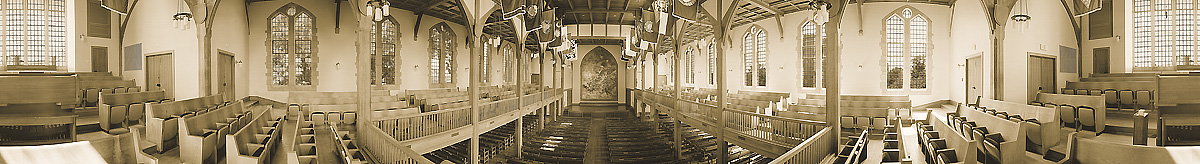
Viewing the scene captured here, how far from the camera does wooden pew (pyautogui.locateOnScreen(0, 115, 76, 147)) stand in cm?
292

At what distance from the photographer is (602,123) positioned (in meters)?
23.7

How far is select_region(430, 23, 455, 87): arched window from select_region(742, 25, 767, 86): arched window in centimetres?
1337

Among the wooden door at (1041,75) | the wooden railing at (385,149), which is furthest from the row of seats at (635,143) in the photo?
the wooden door at (1041,75)

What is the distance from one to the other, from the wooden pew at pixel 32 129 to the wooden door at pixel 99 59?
1369 cm

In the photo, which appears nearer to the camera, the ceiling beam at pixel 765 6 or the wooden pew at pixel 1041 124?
the wooden pew at pixel 1041 124

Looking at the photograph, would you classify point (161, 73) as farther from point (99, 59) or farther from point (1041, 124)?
point (1041, 124)

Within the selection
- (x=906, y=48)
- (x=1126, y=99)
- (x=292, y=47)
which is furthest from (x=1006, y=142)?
(x=292, y=47)

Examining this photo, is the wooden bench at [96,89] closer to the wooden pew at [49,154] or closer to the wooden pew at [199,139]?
the wooden pew at [199,139]

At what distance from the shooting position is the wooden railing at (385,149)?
533cm

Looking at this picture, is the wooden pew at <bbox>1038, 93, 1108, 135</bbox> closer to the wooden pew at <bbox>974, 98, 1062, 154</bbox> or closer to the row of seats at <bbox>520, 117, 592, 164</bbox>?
the wooden pew at <bbox>974, 98, 1062, 154</bbox>

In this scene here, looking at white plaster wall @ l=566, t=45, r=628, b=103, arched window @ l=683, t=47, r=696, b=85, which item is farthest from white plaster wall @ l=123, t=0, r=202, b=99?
arched window @ l=683, t=47, r=696, b=85

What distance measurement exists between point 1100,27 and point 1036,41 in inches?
52.1

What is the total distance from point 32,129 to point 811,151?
7.66 metres

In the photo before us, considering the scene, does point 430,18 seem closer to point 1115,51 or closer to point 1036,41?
point 1036,41
